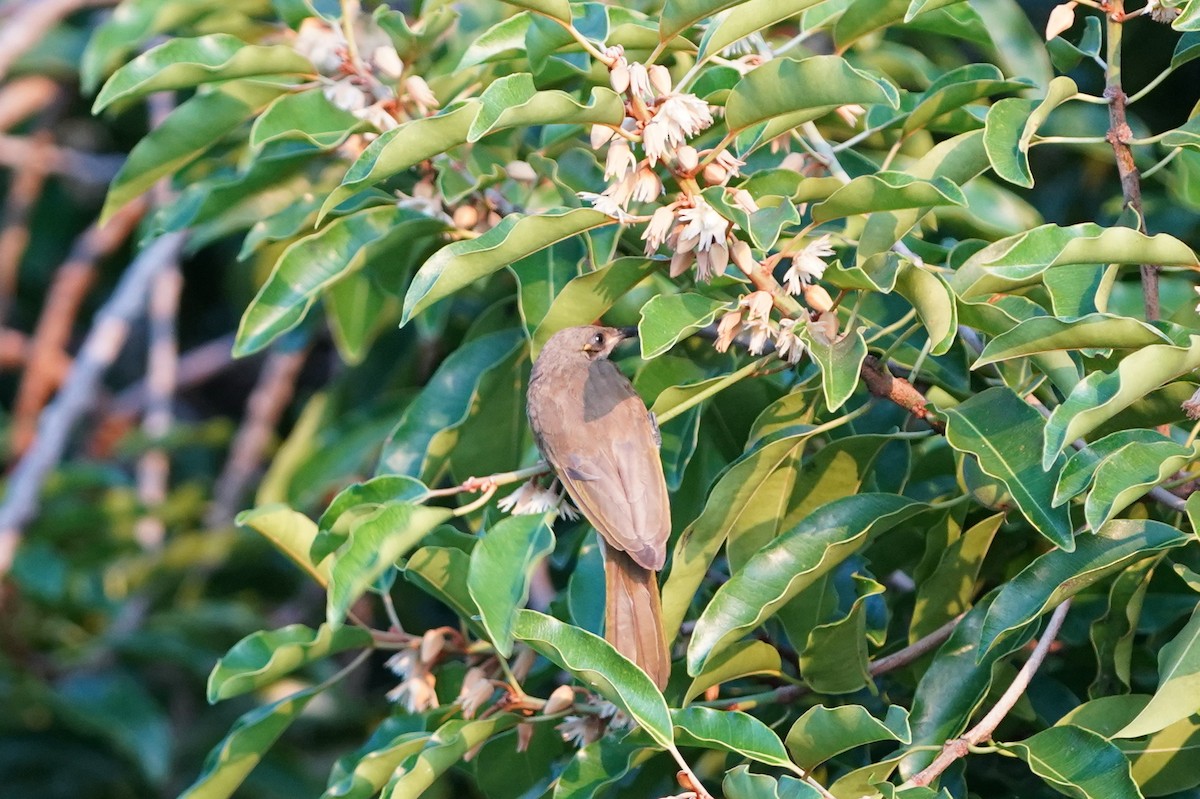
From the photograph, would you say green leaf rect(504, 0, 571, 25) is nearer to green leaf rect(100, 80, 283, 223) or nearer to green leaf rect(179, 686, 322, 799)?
green leaf rect(100, 80, 283, 223)

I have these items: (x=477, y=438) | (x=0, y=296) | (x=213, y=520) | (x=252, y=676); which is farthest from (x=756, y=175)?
(x=0, y=296)

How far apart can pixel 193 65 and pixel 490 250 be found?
3.17 ft

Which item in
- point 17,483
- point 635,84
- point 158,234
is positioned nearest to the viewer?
point 635,84

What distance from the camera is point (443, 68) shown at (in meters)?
3.38

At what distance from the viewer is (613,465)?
9.64 ft

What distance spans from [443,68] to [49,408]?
2.46m

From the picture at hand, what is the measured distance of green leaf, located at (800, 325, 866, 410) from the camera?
205cm

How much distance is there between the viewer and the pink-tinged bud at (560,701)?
2490 mm

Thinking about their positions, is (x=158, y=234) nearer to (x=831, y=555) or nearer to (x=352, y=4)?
(x=352, y=4)

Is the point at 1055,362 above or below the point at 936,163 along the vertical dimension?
below

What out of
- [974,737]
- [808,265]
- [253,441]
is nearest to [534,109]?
[808,265]

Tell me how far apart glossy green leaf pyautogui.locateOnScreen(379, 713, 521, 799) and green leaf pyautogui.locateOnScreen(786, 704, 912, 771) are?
0.60 metres

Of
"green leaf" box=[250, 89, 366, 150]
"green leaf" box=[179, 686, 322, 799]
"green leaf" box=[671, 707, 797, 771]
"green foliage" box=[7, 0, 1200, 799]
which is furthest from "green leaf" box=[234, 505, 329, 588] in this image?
"green leaf" box=[671, 707, 797, 771]

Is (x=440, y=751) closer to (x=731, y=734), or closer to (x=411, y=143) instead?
(x=731, y=734)
